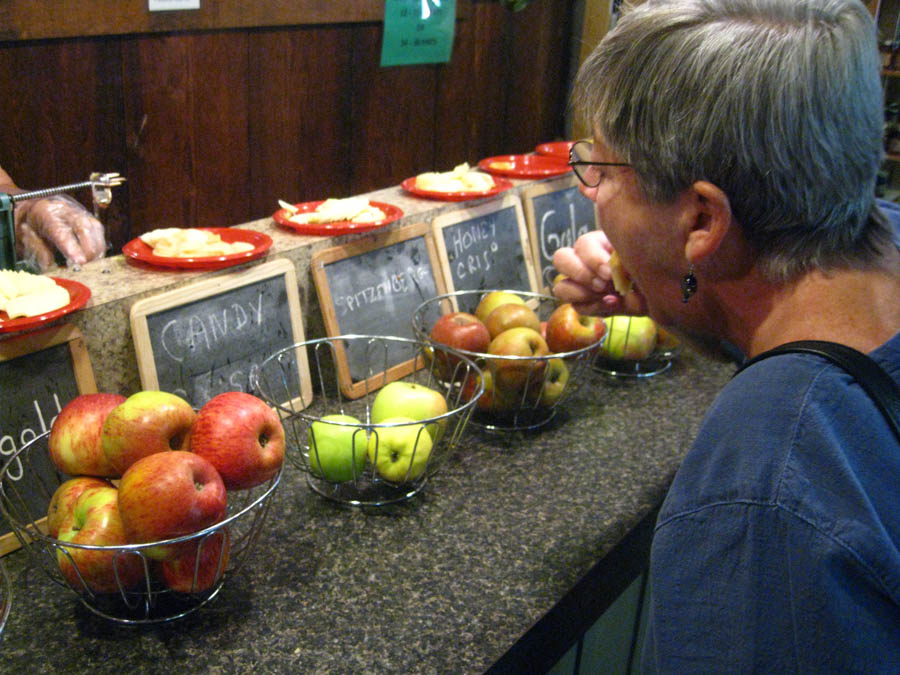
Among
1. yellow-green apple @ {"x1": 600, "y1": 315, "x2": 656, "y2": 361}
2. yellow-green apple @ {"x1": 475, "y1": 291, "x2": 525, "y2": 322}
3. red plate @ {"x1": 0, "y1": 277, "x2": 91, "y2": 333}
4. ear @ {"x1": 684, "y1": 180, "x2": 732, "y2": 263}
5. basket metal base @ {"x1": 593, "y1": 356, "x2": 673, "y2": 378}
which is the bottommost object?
basket metal base @ {"x1": 593, "y1": 356, "x2": 673, "y2": 378}

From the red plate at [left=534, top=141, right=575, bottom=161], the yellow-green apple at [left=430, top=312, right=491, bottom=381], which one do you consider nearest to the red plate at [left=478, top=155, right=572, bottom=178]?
the red plate at [left=534, top=141, right=575, bottom=161]

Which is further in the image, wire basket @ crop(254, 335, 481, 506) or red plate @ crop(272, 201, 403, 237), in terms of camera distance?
red plate @ crop(272, 201, 403, 237)

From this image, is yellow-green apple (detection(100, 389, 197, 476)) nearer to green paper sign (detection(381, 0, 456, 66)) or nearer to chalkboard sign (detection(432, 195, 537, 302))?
chalkboard sign (detection(432, 195, 537, 302))

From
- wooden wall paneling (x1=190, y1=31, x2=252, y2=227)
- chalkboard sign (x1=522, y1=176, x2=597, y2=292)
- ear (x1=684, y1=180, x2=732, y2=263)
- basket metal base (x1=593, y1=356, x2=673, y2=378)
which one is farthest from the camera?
wooden wall paneling (x1=190, y1=31, x2=252, y2=227)

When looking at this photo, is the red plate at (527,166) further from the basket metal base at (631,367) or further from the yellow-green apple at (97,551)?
the yellow-green apple at (97,551)

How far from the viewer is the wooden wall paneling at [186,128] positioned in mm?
1852

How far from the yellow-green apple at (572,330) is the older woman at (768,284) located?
0.49 m

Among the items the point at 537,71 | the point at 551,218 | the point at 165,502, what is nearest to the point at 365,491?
the point at 165,502

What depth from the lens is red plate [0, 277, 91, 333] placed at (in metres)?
0.95

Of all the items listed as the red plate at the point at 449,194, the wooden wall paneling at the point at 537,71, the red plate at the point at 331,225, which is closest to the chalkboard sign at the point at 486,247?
the red plate at the point at 449,194

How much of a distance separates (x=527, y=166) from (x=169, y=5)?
0.86 meters

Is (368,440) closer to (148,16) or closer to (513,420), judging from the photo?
(513,420)

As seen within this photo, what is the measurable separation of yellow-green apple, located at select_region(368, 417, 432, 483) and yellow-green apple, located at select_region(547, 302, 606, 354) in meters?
0.38

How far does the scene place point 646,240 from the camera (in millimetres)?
892
